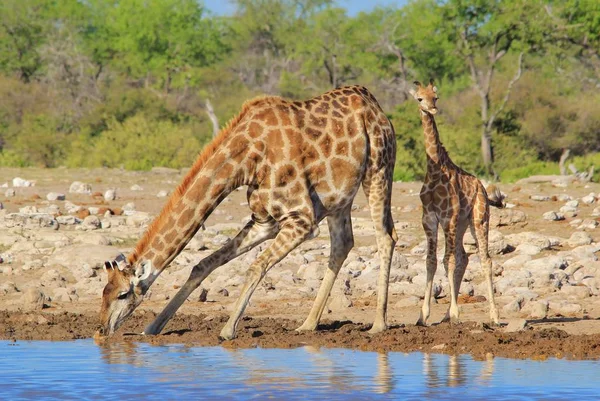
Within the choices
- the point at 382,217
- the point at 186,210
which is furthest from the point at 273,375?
the point at 382,217

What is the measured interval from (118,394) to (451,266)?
4158mm

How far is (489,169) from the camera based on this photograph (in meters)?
31.4

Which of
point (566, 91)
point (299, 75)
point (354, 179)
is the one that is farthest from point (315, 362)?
point (299, 75)

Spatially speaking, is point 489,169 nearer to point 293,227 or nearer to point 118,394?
point 293,227

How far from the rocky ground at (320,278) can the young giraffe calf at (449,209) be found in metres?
0.50

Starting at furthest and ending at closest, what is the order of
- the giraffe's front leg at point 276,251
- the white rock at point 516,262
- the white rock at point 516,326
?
the white rock at point 516,262
the white rock at point 516,326
the giraffe's front leg at point 276,251

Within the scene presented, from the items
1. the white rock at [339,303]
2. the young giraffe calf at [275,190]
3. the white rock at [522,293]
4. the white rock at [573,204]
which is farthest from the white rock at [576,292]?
the white rock at [573,204]

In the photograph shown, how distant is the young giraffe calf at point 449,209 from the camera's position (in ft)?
35.0

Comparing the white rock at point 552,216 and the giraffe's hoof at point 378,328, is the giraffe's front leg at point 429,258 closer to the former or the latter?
the giraffe's hoof at point 378,328

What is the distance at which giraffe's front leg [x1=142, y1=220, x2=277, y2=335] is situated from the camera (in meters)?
9.70

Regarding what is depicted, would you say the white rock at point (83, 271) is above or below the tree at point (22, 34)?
below

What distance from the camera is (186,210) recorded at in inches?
366

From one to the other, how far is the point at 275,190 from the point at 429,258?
6.36 ft

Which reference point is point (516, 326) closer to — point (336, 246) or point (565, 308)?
point (565, 308)
